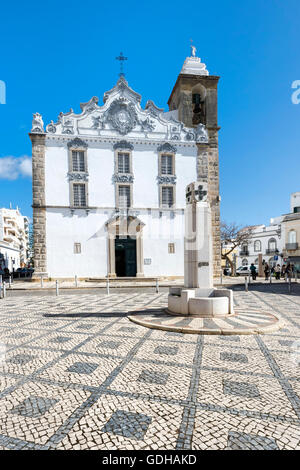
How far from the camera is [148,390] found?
10.9 ft

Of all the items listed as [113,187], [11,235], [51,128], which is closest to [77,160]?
[51,128]

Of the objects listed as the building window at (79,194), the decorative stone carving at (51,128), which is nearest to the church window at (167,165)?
the building window at (79,194)

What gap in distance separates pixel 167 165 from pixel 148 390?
1892cm

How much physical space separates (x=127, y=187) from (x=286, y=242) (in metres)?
27.1

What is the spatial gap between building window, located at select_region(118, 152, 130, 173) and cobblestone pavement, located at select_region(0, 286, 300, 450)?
617 inches

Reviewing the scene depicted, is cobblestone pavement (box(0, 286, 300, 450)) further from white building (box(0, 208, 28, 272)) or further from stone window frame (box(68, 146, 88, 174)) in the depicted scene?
white building (box(0, 208, 28, 272))

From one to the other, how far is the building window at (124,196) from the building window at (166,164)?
3.36 meters

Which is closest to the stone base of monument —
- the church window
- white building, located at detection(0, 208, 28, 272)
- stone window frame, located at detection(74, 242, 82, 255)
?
stone window frame, located at detection(74, 242, 82, 255)

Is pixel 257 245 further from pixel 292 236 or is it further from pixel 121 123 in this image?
pixel 121 123

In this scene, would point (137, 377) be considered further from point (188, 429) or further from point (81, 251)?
point (81, 251)

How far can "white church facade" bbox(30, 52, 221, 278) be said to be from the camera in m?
18.6
